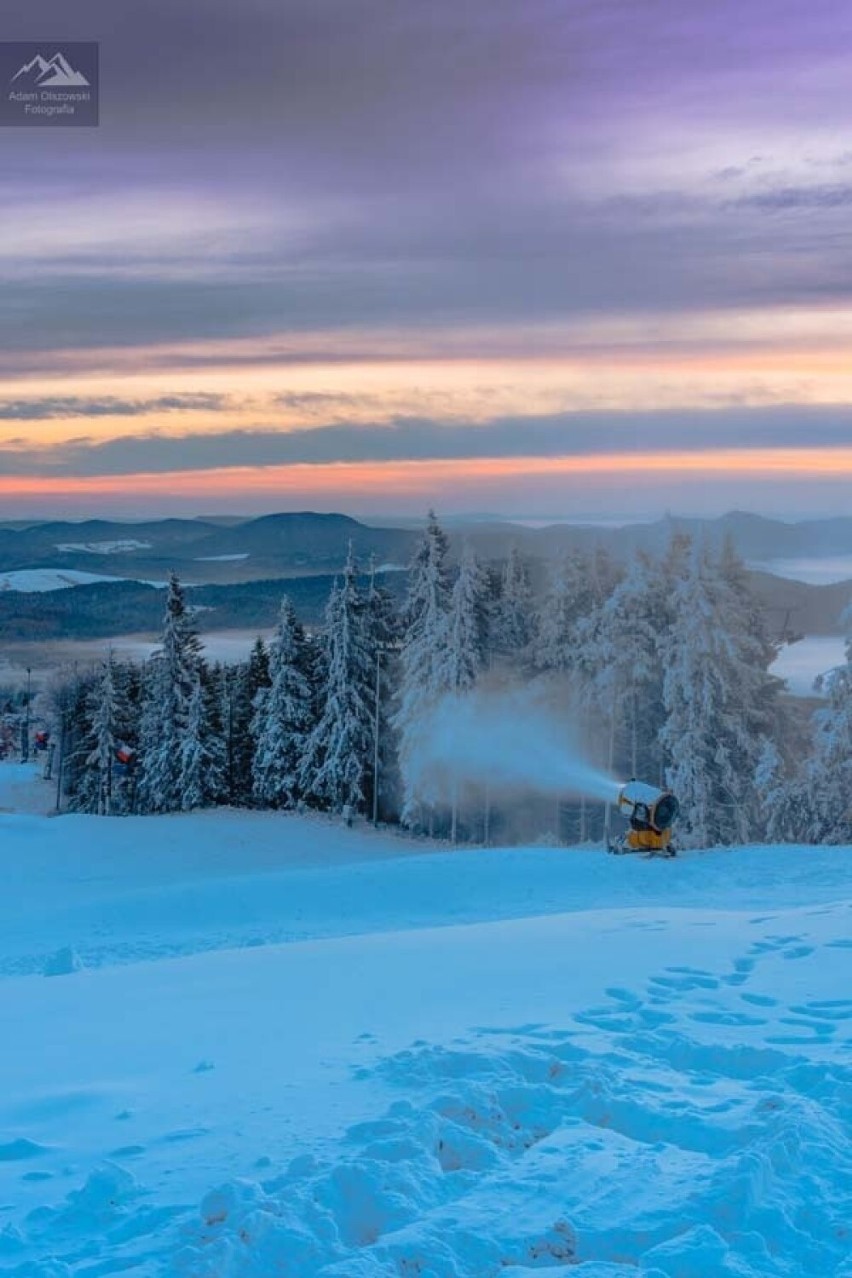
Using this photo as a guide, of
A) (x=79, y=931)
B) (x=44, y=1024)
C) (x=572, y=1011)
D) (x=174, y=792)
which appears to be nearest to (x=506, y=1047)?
(x=572, y=1011)

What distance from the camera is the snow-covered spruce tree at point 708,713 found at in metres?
39.7

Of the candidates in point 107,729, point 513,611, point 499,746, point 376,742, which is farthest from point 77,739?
point 499,746

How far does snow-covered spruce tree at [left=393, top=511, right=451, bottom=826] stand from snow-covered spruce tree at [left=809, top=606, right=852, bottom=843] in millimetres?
14504

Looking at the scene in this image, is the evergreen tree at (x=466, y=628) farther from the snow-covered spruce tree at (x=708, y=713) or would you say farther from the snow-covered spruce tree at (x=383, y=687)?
the snow-covered spruce tree at (x=708, y=713)

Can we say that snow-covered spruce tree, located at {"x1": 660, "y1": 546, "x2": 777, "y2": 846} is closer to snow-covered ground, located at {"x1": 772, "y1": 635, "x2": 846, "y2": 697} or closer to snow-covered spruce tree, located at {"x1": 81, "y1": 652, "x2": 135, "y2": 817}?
snow-covered ground, located at {"x1": 772, "y1": 635, "x2": 846, "y2": 697}

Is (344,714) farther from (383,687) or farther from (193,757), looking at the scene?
(193,757)

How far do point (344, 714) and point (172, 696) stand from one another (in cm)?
831

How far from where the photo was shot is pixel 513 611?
163 ft

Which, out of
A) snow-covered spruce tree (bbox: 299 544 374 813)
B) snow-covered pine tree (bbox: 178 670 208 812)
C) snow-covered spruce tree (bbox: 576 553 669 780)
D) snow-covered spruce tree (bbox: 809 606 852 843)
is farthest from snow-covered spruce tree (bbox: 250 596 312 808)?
snow-covered spruce tree (bbox: 809 606 852 843)

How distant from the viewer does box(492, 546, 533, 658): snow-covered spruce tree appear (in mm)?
48188

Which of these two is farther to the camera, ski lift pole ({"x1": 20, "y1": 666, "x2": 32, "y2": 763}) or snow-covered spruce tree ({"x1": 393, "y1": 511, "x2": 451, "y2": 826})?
ski lift pole ({"x1": 20, "y1": 666, "x2": 32, "y2": 763})

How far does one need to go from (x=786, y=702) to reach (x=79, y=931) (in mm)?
27800

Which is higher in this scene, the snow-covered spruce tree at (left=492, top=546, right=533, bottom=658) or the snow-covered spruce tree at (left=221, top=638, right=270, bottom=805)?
the snow-covered spruce tree at (left=492, top=546, right=533, bottom=658)

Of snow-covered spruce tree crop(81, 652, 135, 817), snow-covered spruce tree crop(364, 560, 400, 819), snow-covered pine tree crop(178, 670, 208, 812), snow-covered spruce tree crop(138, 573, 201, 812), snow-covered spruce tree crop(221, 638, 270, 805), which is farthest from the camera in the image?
snow-covered spruce tree crop(81, 652, 135, 817)
